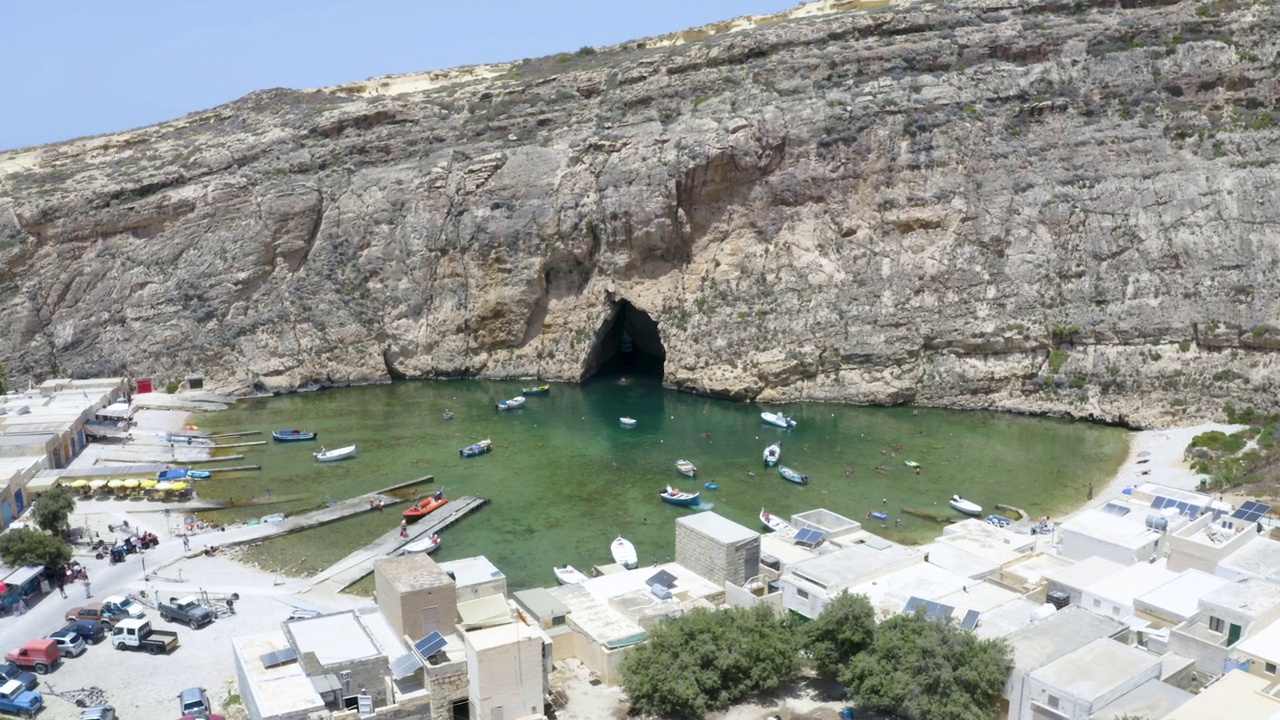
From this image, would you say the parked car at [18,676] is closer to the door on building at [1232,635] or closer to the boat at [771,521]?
the boat at [771,521]

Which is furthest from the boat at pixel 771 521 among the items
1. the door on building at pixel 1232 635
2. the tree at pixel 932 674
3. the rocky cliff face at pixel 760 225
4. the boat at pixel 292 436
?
the boat at pixel 292 436

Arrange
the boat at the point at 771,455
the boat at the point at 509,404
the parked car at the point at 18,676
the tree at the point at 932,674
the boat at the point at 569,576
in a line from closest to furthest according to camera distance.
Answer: the tree at the point at 932,674, the parked car at the point at 18,676, the boat at the point at 569,576, the boat at the point at 771,455, the boat at the point at 509,404

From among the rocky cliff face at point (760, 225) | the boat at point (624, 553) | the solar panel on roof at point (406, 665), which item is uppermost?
the rocky cliff face at point (760, 225)

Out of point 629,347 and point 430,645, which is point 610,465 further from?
point 629,347

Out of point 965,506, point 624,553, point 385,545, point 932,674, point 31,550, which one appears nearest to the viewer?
point 932,674

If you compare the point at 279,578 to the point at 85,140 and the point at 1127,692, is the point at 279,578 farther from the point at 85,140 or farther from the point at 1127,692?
the point at 85,140

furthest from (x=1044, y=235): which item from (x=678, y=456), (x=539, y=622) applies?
(x=539, y=622)

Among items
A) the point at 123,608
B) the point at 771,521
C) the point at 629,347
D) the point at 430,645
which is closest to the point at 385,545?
the point at 123,608
